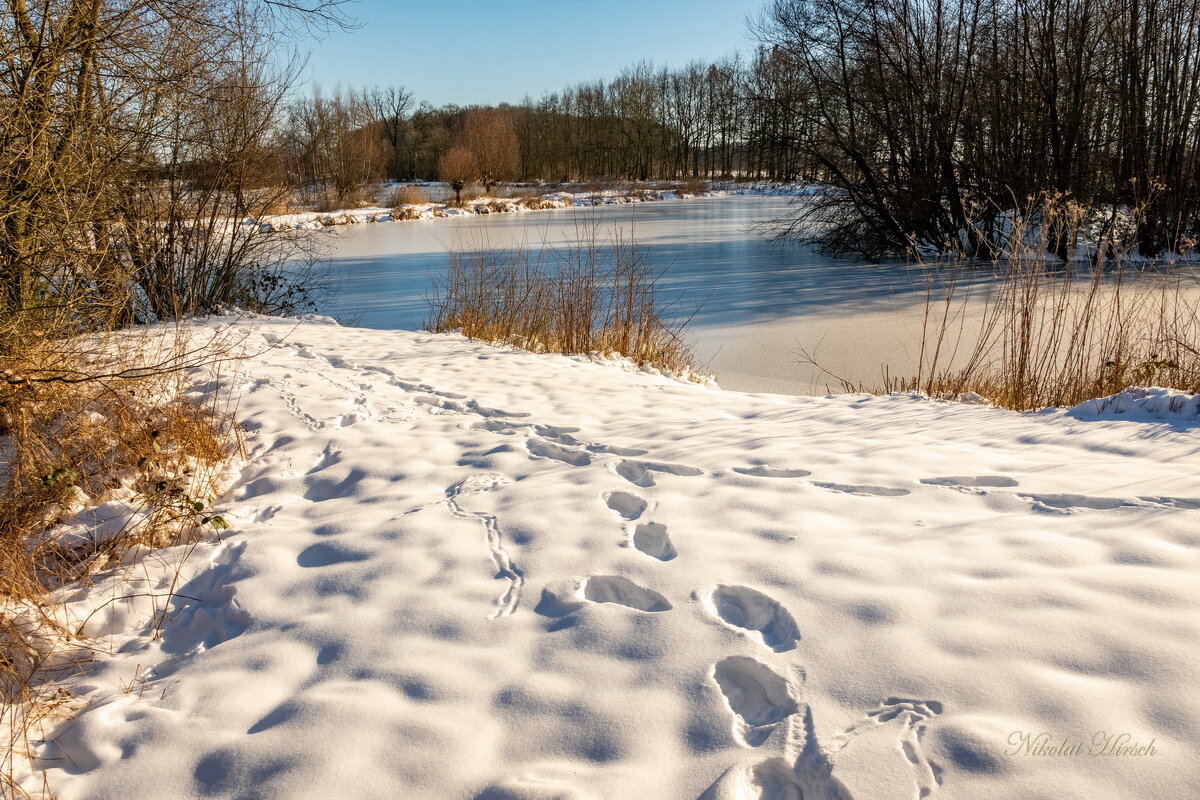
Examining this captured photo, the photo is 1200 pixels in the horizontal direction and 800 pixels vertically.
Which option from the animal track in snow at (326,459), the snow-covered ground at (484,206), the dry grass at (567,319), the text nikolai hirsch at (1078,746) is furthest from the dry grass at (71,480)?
the snow-covered ground at (484,206)

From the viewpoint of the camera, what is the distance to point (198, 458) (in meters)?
3.01

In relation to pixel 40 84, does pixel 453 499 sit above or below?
below

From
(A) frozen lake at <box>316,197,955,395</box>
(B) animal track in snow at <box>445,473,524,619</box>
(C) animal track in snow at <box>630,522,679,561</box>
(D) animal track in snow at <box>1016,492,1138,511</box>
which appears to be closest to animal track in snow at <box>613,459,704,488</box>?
(C) animal track in snow at <box>630,522,679,561</box>

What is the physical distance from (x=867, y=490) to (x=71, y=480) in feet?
9.34

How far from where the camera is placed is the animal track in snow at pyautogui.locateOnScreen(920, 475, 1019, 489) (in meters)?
2.39

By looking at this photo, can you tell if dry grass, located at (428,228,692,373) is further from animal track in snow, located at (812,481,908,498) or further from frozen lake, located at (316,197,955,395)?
animal track in snow, located at (812,481,908,498)

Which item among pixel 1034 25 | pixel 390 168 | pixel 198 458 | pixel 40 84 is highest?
pixel 390 168

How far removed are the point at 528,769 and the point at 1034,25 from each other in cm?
1285

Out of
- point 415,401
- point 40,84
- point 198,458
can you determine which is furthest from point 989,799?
point 40,84

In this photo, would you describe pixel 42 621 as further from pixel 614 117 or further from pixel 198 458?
pixel 614 117

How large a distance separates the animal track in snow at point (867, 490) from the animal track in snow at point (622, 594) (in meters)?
0.86

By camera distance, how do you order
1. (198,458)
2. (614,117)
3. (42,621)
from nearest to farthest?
1. (42,621)
2. (198,458)
3. (614,117)

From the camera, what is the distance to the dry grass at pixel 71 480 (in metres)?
1.90

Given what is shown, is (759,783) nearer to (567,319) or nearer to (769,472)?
(769,472)
